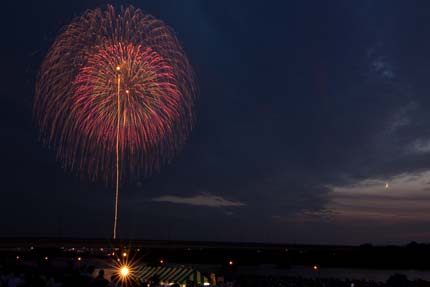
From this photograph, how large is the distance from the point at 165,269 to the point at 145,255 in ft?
397

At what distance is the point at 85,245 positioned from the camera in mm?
92500

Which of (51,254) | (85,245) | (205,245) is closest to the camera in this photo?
(85,245)

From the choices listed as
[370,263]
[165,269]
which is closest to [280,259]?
[370,263]

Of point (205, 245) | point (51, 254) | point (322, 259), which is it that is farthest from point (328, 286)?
point (322, 259)

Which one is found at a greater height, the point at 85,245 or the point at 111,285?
the point at 85,245

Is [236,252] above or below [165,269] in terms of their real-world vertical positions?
above

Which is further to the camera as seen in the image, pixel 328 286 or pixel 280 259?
pixel 280 259

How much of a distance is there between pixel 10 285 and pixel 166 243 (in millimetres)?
81864

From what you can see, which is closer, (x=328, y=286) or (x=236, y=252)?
(x=328, y=286)

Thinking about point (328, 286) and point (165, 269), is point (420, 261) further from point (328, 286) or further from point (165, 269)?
point (165, 269)

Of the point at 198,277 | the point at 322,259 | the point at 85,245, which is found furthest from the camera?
the point at 322,259

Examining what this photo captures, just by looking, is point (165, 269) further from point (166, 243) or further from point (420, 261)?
point (420, 261)

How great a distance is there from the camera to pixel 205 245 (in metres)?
105

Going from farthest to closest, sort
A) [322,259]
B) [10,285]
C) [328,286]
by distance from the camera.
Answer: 1. [322,259]
2. [328,286]
3. [10,285]
